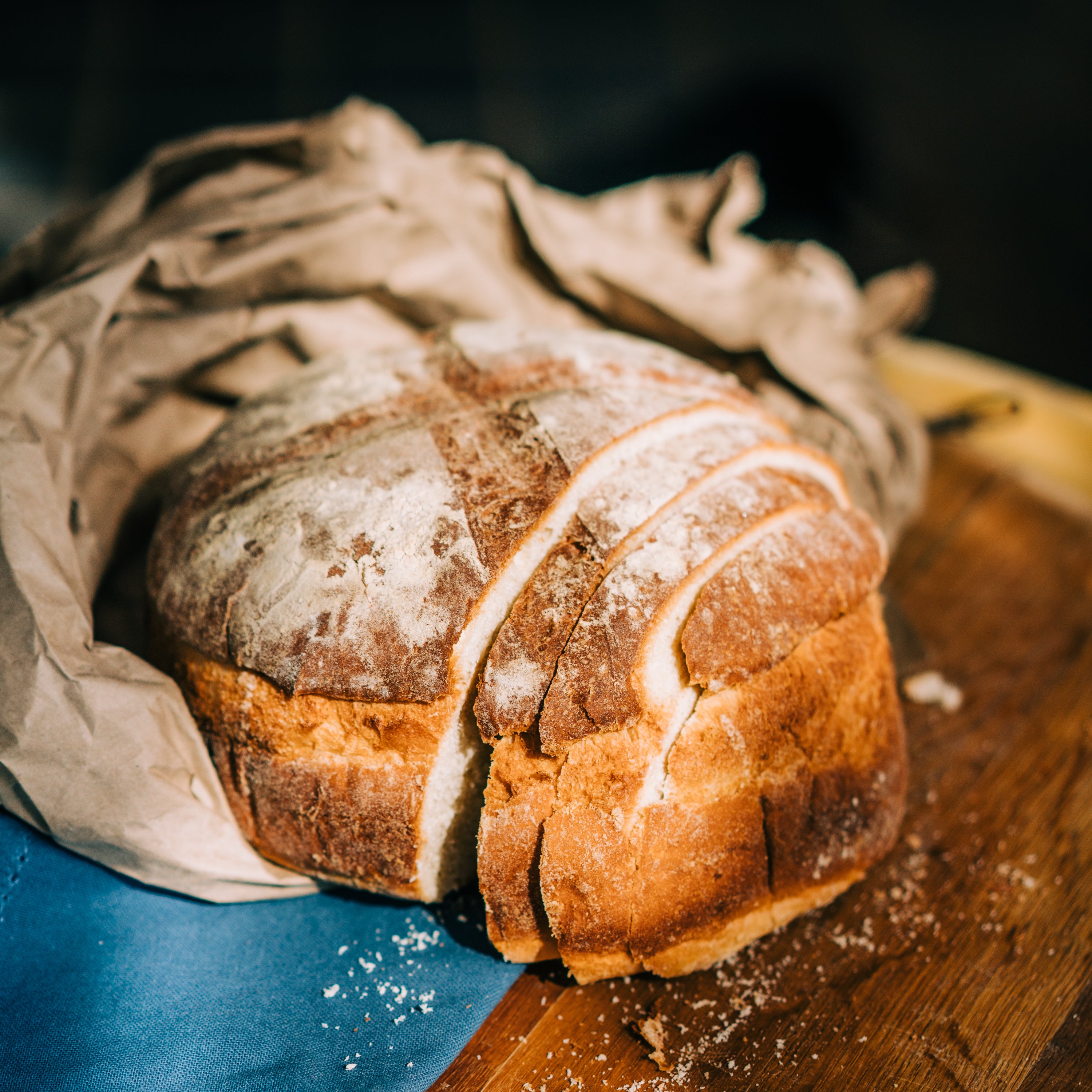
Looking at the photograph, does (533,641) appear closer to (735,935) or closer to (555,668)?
(555,668)

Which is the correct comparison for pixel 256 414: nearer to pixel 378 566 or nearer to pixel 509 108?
pixel 378 566

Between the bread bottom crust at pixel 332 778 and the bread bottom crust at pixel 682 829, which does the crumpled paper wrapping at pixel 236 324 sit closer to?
the bread bottom crust at pixel 332 778

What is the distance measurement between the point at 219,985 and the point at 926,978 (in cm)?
92

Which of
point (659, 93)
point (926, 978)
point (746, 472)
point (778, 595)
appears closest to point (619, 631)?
point (778, 595)

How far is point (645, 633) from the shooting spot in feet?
3.33

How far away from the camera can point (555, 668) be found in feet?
3.34

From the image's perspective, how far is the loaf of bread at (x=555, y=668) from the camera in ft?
3.40

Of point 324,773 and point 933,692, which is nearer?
point 324,773

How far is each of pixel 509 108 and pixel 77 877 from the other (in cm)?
490

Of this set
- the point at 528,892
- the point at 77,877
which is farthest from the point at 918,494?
the point at 77,877

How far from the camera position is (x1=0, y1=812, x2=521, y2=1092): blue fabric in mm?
1010

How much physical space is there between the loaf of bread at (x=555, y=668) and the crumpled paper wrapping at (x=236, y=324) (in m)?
0.12

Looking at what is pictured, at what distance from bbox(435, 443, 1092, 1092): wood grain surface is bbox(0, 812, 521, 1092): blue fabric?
78mm

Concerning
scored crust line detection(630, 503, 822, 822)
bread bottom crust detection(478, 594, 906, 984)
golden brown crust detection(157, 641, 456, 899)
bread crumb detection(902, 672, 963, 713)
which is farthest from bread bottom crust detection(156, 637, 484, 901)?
bread crumb detection(902, 672, 963, 713)
